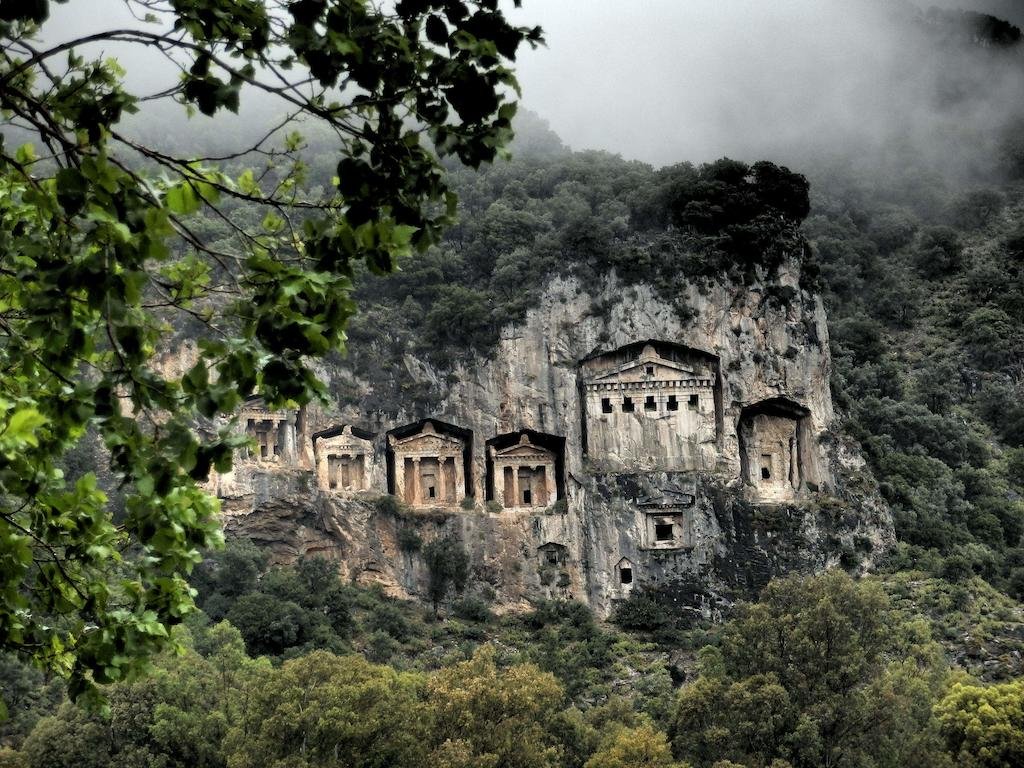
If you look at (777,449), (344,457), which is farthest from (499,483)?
(777,449)

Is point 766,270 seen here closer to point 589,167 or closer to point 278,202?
point 589,167

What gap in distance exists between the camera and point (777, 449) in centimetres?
3200

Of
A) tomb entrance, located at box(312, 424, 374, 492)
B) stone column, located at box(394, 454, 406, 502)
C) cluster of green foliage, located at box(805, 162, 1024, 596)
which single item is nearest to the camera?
cluster of green foliage, located at box(805, 162, 1024, 596)

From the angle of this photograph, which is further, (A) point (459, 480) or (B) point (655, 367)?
(A) point (459, 480)

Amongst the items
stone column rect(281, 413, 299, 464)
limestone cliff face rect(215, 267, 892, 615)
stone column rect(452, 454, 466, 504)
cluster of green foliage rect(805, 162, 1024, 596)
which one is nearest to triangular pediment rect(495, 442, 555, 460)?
limestone cliff face rect(215, 267, 892, 615)

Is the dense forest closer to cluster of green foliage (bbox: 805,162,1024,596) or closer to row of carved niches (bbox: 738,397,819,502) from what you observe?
cluster of green foliage (bbox: 805,162,1024,596)

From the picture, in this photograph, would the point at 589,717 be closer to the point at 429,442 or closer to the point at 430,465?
the point at 430,465

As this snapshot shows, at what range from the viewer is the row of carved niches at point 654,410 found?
1231 inches

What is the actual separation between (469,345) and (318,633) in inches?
384

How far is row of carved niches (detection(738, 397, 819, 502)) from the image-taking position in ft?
104

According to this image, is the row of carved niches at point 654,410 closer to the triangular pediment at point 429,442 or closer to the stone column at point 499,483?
the stone column at point 499,483

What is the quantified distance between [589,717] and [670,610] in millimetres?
8834

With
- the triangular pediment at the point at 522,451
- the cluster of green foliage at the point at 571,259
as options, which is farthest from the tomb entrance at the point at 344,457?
the triangular pediment at the point at 522,451

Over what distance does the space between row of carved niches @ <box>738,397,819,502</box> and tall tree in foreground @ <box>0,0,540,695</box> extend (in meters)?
28.1
